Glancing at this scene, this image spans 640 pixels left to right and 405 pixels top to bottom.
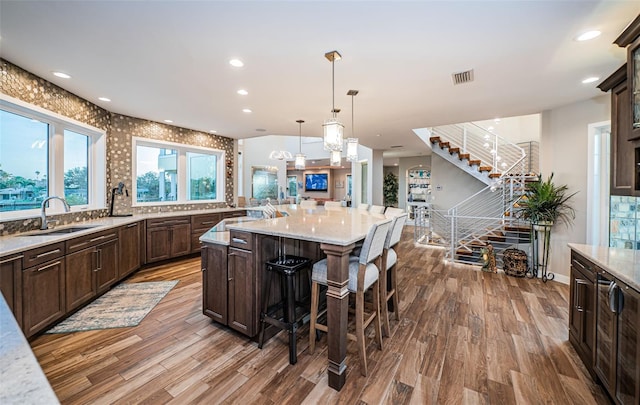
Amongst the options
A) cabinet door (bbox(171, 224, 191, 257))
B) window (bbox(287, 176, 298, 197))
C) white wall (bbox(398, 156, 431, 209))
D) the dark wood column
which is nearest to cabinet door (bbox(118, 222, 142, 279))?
cabinet door (bbox(171, 224, 191, 257))

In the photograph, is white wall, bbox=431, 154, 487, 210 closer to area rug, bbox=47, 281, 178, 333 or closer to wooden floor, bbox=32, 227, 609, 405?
wooden floor, bbox=32, 227, 609, 405

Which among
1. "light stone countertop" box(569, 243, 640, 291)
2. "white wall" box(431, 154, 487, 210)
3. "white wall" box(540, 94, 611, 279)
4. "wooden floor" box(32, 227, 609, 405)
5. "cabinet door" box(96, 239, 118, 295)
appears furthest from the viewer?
"white wall" box(431, 154, 487, 210)

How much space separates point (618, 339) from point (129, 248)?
5232 millimetres

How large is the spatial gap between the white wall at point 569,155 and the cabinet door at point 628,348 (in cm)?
302

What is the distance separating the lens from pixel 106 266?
339 centimetres

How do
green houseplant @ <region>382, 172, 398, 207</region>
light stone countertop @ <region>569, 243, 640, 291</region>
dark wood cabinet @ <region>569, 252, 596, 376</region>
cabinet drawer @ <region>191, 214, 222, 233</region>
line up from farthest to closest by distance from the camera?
green houseplant @ <region>382, 172, 398, 207</region>
cabinet drawer @ <region>191, 214, 222, 233</region>
dark wood cabinet @ <region>569, 252, 596, 376</region>
light stone countertop @ <region>569, 243, 640, 291</region>

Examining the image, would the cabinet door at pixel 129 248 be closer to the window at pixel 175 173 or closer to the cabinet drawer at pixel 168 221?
the cabinet drawer at pixel 168 221

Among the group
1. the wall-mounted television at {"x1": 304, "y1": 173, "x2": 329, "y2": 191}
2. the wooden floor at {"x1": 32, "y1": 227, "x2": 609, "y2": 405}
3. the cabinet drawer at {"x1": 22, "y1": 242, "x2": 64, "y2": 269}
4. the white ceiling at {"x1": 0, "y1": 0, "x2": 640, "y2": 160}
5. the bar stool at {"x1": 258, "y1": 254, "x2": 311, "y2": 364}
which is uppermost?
the white ceiling at {"x1": 0, "y1": 0, "x2": 640, "y2": 160}

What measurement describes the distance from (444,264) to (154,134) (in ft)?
19.8

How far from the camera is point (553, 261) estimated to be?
4.13 m

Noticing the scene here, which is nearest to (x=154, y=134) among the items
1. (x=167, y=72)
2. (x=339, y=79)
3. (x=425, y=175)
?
(x=167, y=72)

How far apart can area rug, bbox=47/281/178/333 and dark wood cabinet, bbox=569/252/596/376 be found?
3.96m

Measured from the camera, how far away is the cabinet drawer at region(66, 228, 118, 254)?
9.15 feet

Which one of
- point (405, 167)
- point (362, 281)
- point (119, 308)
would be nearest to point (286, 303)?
point (362, 281)
